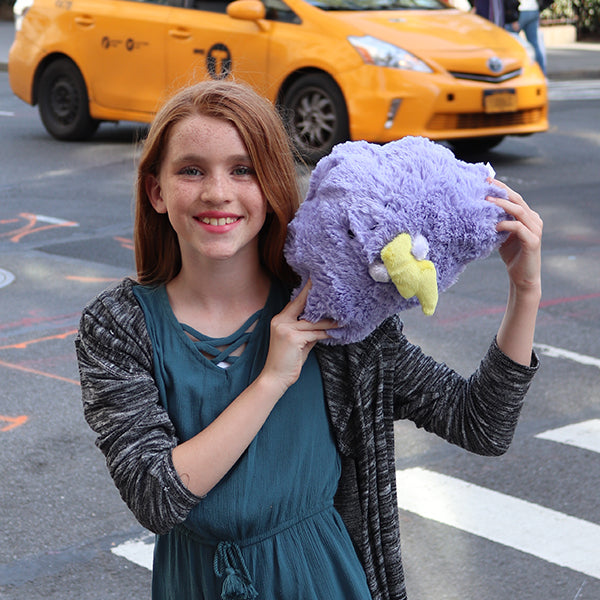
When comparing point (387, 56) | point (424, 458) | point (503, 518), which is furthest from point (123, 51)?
point (503, 518)

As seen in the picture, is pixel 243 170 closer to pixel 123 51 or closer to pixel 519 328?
pixel 519 328

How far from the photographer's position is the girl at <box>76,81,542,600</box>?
2037 mm

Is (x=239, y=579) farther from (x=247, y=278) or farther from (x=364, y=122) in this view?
(x=364, y=122)

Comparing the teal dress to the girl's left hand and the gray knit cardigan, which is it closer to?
the gray knit cardigan

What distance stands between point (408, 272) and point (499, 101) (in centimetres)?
896

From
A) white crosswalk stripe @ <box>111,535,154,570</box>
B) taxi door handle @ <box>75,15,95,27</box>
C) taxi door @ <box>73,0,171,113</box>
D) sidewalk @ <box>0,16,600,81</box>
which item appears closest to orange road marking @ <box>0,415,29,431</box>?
white crosswalk stripe @ <box>111,535,154,570</box>

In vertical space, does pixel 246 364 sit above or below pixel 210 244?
below

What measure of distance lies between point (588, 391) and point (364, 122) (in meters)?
5.07

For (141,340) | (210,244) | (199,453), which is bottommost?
(199,453)

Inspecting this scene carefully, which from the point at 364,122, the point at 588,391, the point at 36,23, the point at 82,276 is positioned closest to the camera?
the point at 588,391

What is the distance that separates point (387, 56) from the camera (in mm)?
10055

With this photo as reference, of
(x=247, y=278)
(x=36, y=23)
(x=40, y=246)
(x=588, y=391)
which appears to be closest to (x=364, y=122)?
(x=40, y=246)

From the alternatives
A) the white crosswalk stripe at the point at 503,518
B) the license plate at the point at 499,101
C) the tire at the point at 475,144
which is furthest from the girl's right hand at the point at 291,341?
the tire at the point at 475,144

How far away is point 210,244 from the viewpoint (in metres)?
2.09
